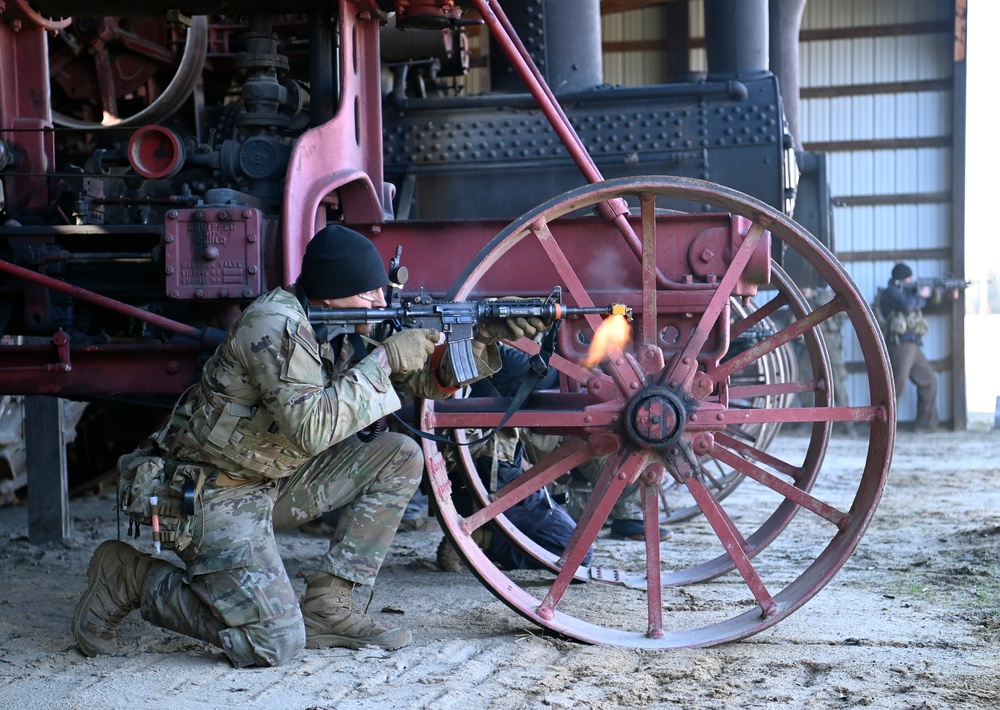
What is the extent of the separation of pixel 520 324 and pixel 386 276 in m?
0.45

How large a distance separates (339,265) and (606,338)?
88cm

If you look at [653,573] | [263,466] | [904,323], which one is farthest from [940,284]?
[263,466]

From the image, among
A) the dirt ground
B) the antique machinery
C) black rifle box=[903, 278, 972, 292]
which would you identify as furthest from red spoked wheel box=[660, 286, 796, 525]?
black rifle box=[903, 278, 972, 292]

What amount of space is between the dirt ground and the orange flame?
3.03 ft

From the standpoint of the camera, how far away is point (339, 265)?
337 centimetres

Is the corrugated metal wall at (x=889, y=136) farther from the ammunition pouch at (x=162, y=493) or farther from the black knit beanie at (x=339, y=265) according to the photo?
the ammunition pouch at (x=162, y=493)

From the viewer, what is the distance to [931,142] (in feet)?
42.4

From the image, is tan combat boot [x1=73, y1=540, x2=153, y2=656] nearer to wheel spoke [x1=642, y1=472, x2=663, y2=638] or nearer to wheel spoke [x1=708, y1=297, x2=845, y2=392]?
wheel spoke [x1=642, y1=472, x2=663, y2=638]

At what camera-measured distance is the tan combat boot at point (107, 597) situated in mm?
3502

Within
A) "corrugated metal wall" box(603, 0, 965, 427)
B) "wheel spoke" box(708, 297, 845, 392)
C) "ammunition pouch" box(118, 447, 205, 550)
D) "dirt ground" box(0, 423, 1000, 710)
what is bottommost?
"dirt ground" box(0, 423, 1000, 710)

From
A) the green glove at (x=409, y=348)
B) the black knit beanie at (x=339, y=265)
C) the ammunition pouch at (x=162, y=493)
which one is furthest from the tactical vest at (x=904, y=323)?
the ammunition pouch at (x=162, y=493)

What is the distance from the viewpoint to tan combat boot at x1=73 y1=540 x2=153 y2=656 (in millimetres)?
3502

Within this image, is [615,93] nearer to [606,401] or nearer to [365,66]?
[365,66]

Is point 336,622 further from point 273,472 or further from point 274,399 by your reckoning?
point 274,399
